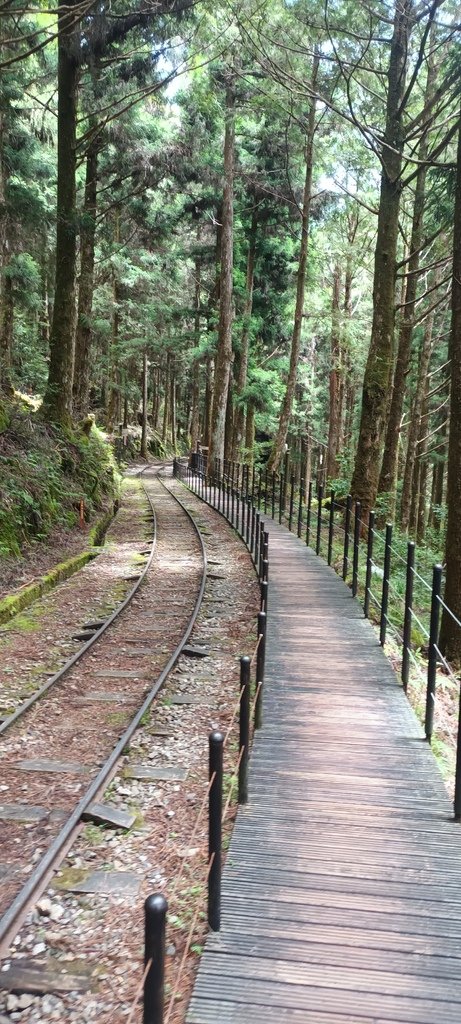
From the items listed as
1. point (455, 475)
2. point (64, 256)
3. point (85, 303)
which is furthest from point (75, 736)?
point (85, 303)

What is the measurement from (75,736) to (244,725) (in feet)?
7.76

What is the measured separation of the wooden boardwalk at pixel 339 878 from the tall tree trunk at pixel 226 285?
1785 cm

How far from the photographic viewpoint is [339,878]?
3.27m

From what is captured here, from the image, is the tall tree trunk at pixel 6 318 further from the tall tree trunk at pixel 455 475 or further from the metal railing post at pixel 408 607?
the metal railing post at pixel 408 607

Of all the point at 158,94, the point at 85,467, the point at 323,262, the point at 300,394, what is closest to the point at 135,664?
the point at 85,467

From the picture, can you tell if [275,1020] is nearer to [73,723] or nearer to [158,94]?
[73,723]

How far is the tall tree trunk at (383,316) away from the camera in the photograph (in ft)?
40.7

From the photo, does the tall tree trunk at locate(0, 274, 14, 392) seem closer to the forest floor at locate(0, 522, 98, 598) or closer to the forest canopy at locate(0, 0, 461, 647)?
the forest canopy at locate(0, 0, 461, 647)

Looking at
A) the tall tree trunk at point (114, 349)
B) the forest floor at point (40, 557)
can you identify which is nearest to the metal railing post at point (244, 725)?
the forest floor at point (40, 557)

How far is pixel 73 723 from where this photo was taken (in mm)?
5836

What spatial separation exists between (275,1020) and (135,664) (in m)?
5.11

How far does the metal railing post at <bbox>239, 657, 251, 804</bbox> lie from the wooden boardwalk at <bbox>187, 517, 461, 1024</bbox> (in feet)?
0.36

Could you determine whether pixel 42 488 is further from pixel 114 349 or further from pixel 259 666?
pixel 114 349

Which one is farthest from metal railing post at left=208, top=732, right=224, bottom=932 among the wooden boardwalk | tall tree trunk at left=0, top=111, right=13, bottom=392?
tall tree trunk at left=0, top=111, right=13, bottom=392
